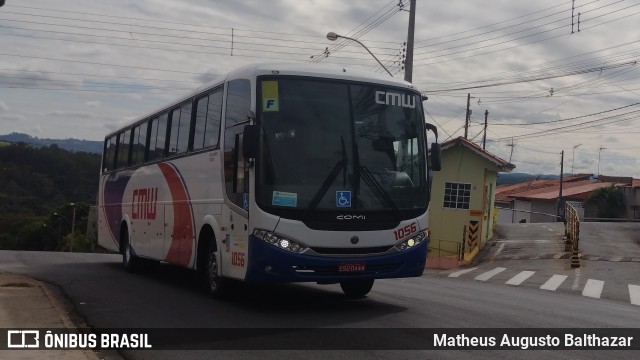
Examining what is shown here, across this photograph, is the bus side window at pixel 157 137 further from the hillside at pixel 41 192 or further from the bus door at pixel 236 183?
the hillside at pixel 41 192

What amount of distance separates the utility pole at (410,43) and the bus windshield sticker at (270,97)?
16.3 metres

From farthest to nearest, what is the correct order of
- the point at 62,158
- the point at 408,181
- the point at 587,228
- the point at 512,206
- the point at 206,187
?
the point at 512,206
the point at 62,158
the point at 587,228
the point at 206,187
the point at 408,181

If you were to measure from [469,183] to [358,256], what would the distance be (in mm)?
29592

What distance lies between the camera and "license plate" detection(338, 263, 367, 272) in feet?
33.8

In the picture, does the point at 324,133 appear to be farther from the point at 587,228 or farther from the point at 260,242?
the point at 587,228

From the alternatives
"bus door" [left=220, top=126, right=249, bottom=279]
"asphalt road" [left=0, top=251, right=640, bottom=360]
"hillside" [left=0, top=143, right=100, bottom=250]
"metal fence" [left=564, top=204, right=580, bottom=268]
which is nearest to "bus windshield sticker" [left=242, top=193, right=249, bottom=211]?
"bus door" [left=220, top=126, right=249, bottom=279]

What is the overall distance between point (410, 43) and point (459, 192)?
43.7 feet

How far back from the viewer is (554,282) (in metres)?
22.0

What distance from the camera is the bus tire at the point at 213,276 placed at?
1194cm

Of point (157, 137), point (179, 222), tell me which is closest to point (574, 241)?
point (157, 137)

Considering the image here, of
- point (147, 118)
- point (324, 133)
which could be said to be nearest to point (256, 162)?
point (324, 133)

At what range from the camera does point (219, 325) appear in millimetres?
9719

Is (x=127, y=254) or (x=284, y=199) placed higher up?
(x=284, y=199)

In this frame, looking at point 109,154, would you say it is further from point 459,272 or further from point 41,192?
point 41,192
